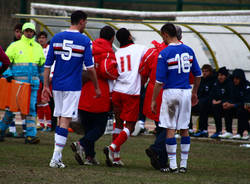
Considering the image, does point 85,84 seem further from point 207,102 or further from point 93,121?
point 207,102

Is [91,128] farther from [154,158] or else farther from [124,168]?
[154,158]

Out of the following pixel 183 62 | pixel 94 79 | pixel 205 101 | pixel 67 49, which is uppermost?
pixel 67 49

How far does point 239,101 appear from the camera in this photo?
45.5 ft

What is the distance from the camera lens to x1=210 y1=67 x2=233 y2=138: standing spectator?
46.1ft

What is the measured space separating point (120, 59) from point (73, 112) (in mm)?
1202

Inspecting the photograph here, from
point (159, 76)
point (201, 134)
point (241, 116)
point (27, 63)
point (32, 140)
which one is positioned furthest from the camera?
point (201, 134)

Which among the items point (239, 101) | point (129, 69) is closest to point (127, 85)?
point (129, 69)

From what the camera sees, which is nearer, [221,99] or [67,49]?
[67,49]

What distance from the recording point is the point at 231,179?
7676 mm

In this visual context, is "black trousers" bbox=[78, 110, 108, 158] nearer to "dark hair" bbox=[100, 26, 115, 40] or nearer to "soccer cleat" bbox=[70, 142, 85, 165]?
"soccer cleat" bbox=[70, 142, 85, 165]

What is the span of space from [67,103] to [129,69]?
3.92 ft

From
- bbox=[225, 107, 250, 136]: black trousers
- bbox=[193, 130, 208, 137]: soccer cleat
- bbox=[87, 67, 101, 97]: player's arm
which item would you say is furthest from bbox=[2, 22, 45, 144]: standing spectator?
bbox=[225, 107, 250, 136]: black trousers

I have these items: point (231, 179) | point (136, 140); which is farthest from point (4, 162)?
point (136, 140)

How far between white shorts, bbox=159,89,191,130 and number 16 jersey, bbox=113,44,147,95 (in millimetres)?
905
